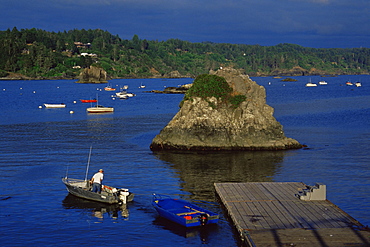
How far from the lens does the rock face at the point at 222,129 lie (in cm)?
5600

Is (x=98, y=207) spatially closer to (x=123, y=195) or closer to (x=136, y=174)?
(x=123, y=195)

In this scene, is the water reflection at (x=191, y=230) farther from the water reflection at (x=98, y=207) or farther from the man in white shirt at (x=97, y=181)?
the man in white shirt at (x=97, y=181)

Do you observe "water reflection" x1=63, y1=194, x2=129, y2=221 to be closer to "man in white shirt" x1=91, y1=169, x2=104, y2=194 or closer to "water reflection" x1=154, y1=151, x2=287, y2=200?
"man in white shirt" x1=91, y1=169, x2=104, y2=194

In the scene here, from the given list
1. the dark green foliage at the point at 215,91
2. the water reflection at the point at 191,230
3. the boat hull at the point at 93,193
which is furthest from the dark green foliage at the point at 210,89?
the water reflection at the point at 191,230

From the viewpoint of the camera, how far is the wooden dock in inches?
971

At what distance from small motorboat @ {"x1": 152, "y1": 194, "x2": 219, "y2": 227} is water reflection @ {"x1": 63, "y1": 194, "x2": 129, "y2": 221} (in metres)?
2.49

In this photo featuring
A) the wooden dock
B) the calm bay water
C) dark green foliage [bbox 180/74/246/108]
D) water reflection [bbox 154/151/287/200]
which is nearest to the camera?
the wooden dock

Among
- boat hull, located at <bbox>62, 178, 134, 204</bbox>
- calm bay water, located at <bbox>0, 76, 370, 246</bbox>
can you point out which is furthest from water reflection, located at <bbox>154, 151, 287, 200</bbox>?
boat hull, located at <bbox>62, 178, 134, 204</bbox>

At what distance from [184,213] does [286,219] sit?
6.16 meters

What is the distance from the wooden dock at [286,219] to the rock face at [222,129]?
770 inches

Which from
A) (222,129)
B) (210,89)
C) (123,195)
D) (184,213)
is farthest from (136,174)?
(210,89)

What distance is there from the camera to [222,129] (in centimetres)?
5659

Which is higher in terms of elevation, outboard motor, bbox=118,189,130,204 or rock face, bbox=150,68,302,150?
rock face, bbox=150,68,302,150

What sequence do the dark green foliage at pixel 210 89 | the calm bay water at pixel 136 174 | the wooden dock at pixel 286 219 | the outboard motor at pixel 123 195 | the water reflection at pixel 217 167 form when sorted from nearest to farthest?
the wooden dock at pixel 286 219 < the calm bay water at pixel 136 174 < the outboard motor at pixel 123 195 < the water reflection at pixel 217 167 < the dark green foliage at pixel 210 89
